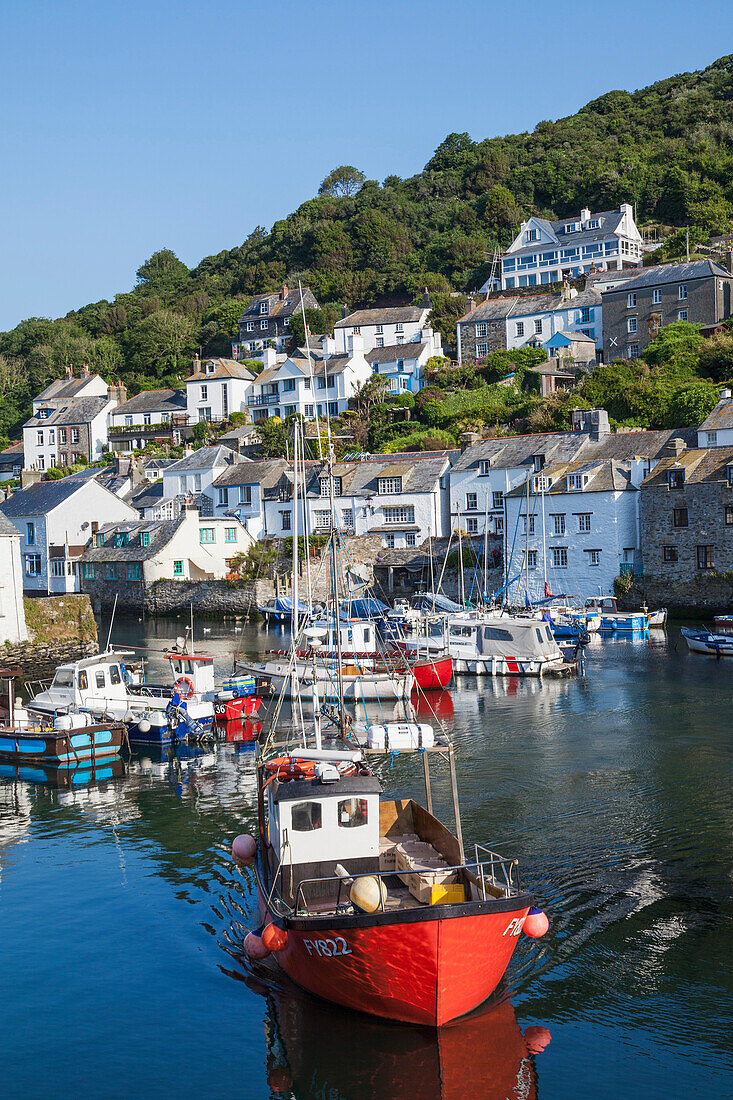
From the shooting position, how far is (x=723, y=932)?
15.9m

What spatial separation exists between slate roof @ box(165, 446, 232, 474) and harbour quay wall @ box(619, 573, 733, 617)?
1470 inches

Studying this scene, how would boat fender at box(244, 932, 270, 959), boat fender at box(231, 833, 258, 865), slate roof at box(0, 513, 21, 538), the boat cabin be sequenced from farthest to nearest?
slate roof at box(0, 513, 21, 538), boat fender at box(231, 833, 258, 865), the boat cabin, boat fender at box(244, 932, 270, 959)

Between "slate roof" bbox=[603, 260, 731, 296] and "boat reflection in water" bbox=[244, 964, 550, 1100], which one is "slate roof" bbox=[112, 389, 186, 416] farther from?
"boat reflection in water" bbox=[244, 964, 550, 1100]

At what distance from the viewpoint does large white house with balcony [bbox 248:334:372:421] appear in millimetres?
90938

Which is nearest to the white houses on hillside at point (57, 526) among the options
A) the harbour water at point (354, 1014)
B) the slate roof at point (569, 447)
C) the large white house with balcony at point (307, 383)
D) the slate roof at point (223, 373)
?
the large white house with balcony at point (307, 383)

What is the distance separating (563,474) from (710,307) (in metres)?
26.6

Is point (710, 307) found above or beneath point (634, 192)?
→ beneath

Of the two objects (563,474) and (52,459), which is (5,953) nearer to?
(563,474)

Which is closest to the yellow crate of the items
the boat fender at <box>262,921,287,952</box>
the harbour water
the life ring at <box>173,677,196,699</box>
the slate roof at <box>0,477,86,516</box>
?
the harbour water

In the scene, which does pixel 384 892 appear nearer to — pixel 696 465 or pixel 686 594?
pixel 686 594

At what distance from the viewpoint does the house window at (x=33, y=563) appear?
75.8m

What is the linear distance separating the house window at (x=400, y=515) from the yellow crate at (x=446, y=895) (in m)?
55.6

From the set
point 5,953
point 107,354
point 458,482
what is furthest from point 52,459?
point 5,953

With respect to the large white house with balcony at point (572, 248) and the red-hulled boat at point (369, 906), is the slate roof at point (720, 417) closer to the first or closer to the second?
the large white house with balcony at point (572, 248)
